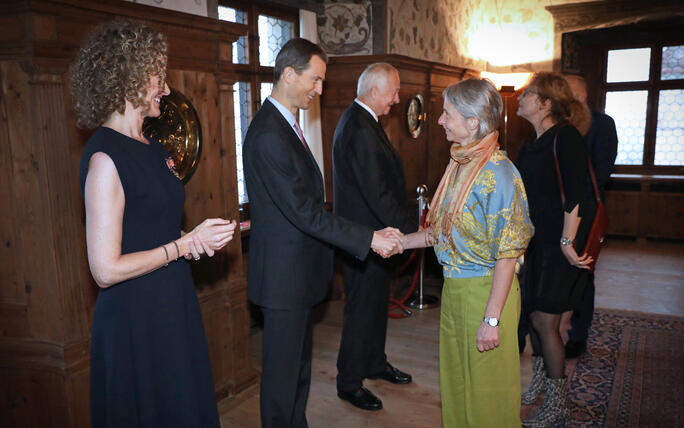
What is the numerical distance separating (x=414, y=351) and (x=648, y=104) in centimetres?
602

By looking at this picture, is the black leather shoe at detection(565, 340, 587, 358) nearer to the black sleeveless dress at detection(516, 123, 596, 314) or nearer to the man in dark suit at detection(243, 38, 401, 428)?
the black sleeveless dress at detection(516, 123, 596, 314)

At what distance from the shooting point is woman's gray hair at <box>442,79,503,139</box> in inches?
79.9

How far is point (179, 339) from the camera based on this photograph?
6.42ft

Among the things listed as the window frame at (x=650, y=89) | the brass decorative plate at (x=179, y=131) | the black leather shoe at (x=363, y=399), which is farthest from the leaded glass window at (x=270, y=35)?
the window frame at (x=650, y=89)

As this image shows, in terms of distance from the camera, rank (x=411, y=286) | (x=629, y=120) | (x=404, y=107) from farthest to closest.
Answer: (x=629, y=120) → (x=404, y=107) → (x=411, y=286)

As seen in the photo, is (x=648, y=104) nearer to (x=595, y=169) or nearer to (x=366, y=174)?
(x=595, y=169)

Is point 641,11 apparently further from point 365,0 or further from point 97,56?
point 97,56

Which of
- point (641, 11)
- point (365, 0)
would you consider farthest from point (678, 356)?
point (641, 11)

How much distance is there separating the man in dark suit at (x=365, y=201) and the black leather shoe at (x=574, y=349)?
153 cm

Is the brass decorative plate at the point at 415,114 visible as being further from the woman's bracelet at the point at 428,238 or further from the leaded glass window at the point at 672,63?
the leaded glass window at the point at 672,63

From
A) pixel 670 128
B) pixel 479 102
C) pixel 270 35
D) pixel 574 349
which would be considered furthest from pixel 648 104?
pixel 479 102

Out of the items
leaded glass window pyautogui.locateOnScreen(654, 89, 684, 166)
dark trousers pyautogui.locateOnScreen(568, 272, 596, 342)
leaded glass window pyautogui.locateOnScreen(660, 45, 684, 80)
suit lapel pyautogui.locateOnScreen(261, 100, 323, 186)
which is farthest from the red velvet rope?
leaded glass window pyautogui.locateOnScreen(660, 45, 684, 80)

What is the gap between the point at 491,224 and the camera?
199cm

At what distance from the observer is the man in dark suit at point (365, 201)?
10.2 feet
